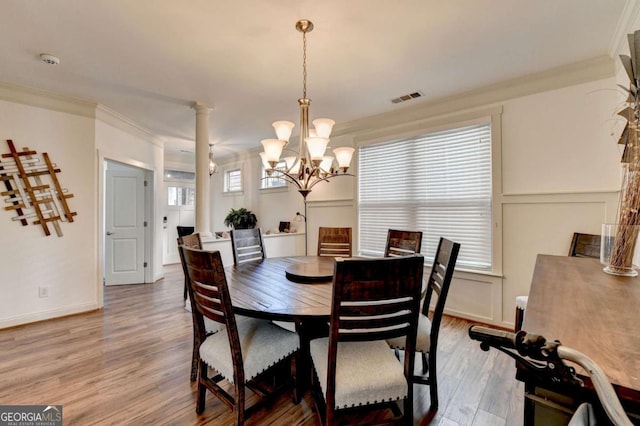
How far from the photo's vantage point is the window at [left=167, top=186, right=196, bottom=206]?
676 cm

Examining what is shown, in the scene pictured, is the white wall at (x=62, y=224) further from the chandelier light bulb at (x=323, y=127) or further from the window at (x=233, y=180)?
the chandelier light bulb at (x=323, y=127)

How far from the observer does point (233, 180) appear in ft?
21.8

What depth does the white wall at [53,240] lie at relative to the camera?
121 inches

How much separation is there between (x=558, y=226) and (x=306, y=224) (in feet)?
11.1

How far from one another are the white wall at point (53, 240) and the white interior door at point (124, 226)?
1.21m

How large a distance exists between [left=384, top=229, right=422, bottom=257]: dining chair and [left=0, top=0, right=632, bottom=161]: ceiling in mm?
1567

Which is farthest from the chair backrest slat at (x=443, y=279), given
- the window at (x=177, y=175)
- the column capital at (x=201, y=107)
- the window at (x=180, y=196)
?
the window at (x=177, y=175)

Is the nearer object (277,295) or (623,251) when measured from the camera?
(623,251)

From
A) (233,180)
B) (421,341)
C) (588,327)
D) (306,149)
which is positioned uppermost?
(233,180)

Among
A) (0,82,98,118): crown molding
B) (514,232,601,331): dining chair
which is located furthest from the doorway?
(514,232,601,331): dining chair

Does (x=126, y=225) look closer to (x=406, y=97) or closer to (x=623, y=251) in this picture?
(x=406, y=97)

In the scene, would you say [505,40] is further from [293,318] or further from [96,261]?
[96,261]

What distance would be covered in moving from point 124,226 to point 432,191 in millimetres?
4882

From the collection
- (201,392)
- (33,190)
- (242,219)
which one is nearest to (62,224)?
(33,190)
